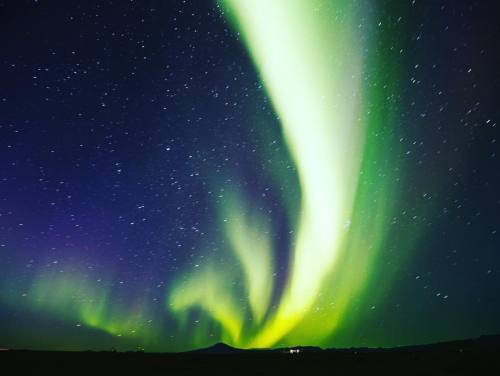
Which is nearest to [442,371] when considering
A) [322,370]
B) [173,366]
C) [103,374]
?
[322,370]

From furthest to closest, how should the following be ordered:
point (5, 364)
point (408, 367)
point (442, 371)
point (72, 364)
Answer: point (72, 364)
point (5, 364)
point (408, 367)
point (442, 371)

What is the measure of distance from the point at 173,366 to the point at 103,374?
290 centimetres

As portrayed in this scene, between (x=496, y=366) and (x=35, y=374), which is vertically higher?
(x=496, y=366)

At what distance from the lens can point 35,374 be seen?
10031mm

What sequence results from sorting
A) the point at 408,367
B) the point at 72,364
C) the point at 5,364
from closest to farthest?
1. the point at 408,367
2. the point at 5,364
3. the point at 72,364

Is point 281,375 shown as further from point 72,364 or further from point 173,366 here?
point 72,364

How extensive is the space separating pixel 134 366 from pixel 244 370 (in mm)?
3599

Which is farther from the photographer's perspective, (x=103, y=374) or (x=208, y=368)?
(x=208, y=368)

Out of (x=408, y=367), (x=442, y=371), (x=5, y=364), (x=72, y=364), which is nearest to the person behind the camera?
(x=442, y=371)

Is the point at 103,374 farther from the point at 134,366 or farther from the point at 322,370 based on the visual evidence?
the point at 322,370

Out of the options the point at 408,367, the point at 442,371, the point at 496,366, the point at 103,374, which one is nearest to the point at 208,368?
the point at 103,374

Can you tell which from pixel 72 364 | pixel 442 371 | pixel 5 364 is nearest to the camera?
pixel 442 371

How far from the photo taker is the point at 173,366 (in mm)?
12703

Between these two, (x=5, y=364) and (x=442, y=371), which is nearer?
(x=442, y=371)
